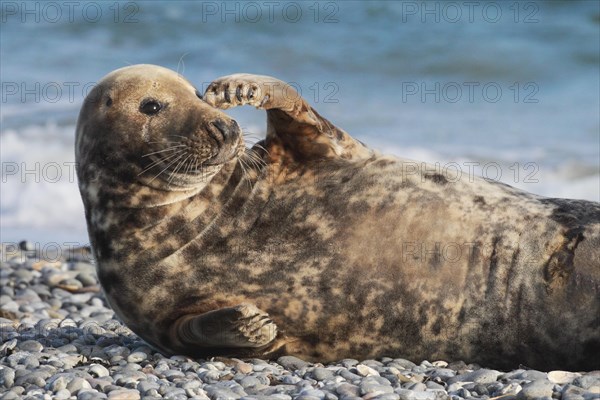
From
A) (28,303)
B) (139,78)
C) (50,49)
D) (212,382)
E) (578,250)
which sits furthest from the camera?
(50,49)

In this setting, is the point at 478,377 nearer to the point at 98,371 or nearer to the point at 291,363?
the point at 291,363

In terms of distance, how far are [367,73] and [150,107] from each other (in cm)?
1184

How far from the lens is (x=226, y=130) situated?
5.20 meters

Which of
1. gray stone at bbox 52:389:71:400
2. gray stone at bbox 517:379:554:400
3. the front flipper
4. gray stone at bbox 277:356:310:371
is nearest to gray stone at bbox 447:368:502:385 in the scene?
gray stone at bbox 517:379:554:400

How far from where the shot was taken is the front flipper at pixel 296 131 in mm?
5410

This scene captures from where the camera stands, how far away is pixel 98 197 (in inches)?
213

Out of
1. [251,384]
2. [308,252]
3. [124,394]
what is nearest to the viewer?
[124,394]

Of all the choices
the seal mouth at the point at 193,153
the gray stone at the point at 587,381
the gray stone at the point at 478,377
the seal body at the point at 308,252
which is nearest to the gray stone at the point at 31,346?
the seal body at the point at 308,252

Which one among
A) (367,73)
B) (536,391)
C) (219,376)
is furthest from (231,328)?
(367,73)

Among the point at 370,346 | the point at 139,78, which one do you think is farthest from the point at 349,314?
the point at 139,78

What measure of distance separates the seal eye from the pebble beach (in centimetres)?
122

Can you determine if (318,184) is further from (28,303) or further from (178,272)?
(28,303)

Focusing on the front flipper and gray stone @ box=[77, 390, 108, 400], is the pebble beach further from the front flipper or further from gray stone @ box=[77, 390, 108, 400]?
the front flipper

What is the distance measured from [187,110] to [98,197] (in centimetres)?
63
